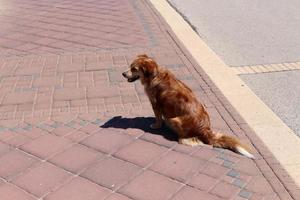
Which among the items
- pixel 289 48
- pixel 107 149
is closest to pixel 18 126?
pixel 107 149

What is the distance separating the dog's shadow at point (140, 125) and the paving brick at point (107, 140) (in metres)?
0.19

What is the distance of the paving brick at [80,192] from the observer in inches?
145

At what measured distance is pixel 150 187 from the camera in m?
3.82

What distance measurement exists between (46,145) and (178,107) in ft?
5.01

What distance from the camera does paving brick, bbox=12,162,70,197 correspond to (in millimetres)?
3822

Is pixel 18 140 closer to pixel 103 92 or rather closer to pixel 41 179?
pixel 41 179

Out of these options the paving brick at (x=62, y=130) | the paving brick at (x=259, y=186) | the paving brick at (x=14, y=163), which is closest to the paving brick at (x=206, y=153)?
the paving brick at (x=259, y=186)

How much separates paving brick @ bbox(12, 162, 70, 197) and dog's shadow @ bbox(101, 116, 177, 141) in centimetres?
108

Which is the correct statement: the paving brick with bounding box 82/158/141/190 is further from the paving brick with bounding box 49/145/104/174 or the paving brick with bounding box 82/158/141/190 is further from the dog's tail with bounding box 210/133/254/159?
the dog's tail with bounding box 210/133/254/159

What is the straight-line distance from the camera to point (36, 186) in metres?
3.86

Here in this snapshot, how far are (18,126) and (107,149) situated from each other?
4.32 ft

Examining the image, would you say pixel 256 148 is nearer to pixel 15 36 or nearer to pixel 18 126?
pixel 18 126

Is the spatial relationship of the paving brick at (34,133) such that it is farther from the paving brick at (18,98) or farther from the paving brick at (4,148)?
the paving brick at (18,98)

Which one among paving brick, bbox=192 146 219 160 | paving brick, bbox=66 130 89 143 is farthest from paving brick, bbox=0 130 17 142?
paving brick, bbox=192 146 219 160
